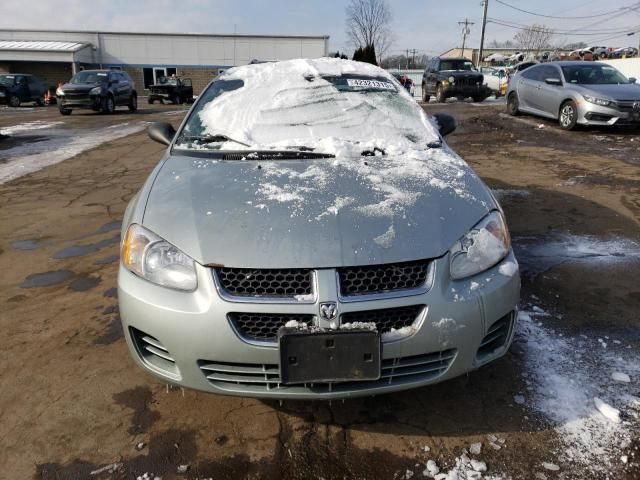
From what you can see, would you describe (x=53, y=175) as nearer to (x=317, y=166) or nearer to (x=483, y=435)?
(x=317, y=166)

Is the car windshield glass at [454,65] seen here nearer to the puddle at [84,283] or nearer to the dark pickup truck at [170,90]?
the dark pickup truck at [170,90]

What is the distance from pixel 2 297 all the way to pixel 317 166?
8.24 feet

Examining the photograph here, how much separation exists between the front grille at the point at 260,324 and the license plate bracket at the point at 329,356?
59 mm

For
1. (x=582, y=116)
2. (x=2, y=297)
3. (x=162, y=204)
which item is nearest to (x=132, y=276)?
(x=162, y=204)

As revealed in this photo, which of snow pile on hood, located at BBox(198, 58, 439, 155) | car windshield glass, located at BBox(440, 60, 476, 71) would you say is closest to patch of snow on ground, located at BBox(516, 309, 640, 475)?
snow pile on hood, located at BBox(198, 58, 439, 155)

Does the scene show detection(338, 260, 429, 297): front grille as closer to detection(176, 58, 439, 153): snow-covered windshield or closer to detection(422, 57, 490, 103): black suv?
detection(176, 58, 439, 153): snow-covered windshield

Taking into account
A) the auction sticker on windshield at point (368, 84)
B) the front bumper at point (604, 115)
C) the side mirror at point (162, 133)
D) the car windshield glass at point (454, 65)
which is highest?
the car windshield glass at point (454, 65)

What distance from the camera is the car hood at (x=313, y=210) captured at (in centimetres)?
192

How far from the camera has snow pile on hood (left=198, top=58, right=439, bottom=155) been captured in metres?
3.00

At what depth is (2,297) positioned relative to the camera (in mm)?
3434

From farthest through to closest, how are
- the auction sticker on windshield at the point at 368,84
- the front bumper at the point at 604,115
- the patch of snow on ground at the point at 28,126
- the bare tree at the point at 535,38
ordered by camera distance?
1. the bare tree at the point at 535,38
2. the patch of snow on ground at the point at 28,126
3. the front bumper at the point at 604,115
4. the auction sticker on windshield at the point at 368,84

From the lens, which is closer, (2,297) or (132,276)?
(132,276)

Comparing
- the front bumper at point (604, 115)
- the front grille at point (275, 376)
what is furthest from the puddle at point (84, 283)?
the front bumper at point (604, 115)

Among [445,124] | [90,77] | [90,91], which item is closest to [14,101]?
[90,77]
